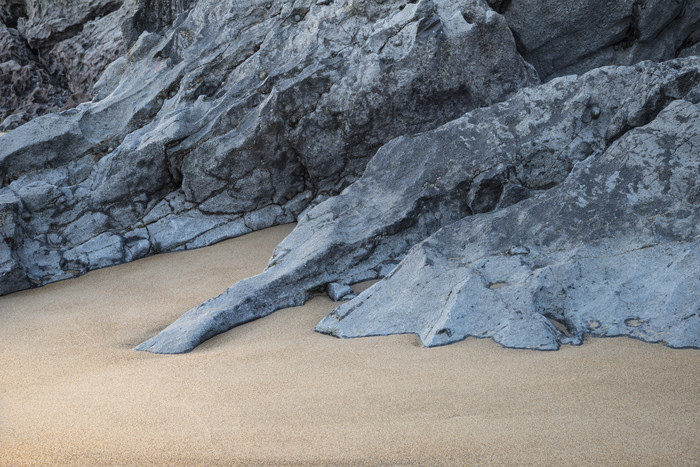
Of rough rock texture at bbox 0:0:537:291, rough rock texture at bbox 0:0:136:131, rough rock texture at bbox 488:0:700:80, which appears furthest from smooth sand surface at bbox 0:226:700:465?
rough rock texture at bbox 0:0:136:131

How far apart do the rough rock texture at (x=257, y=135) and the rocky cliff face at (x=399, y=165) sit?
0.02m

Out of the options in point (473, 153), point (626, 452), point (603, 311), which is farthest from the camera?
point (473, 153)

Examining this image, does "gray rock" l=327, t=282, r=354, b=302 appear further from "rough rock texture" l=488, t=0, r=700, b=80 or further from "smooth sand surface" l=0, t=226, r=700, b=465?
"rough rock texture" l=488, t=0, r=700, b=80

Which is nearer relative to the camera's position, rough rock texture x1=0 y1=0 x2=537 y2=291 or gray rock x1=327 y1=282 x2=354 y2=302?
gray rock x1=327 y1=282 x2=354 y2=302

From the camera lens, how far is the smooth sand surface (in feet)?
5.98

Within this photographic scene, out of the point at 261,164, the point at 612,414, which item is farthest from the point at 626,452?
the point at 261,164

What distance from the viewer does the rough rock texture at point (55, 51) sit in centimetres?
1282

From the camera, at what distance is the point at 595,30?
21.6 ft

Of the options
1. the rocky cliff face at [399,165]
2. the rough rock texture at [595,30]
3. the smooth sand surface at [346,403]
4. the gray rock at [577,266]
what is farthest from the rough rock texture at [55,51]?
the gray rock at [577,266]

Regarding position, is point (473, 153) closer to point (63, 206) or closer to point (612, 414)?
point (612, 414)

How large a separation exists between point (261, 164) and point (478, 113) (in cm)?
228

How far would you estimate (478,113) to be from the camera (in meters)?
4.76

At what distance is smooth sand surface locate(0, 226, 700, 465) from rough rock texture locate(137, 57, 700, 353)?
21 cm

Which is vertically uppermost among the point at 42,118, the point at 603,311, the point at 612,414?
the point at 42,118
